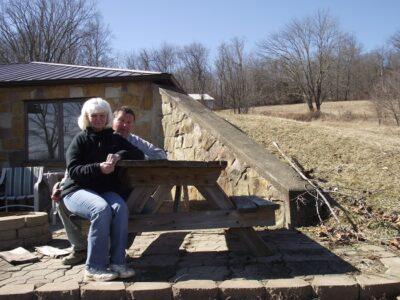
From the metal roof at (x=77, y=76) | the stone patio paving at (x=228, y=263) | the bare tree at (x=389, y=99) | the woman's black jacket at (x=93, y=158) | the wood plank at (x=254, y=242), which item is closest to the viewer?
the stone patio paving at (x=228, y=263)

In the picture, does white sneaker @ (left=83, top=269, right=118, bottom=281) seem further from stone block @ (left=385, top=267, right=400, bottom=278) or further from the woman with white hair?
stone block @ (left=385, top=267, right=400, bottom=278)

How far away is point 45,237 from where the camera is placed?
17.1 ft

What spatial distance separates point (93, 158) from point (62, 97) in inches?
187

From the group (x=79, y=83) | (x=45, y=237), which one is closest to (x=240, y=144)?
(x=45, y=237)

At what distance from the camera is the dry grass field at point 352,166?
18.0 feet

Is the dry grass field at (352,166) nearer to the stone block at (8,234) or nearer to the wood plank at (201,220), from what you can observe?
the wood plank at (201,220)

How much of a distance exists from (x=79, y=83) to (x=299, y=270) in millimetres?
5647

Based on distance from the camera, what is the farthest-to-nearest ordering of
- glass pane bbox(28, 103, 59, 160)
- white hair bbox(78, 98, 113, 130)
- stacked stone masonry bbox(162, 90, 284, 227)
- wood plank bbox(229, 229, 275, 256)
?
glass pane bbox(28, 103, 59, 160) → stacked stone masonry bbox(162, 90, 284, 227) → wood plank bbox(229, 229, 275, 256) → white hair bbox(78, 98, 113, 130)

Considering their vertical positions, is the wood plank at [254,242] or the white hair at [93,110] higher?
the white hair at [93,110]

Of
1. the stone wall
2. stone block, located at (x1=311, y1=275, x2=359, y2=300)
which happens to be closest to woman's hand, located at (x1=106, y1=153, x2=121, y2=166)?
stone block, located at (x1=311, y1=275, x2=359, y2=300)

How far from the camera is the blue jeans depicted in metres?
3.65

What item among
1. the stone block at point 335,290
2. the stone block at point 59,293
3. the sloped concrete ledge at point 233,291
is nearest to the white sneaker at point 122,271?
the sloped concrete ledge at point 233,291

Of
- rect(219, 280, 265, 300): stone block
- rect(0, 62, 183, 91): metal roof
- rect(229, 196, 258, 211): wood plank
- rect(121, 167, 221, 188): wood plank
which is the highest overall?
rect(0, 62, 183, 91): metal roof

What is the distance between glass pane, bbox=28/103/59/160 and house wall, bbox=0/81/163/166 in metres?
0.14
